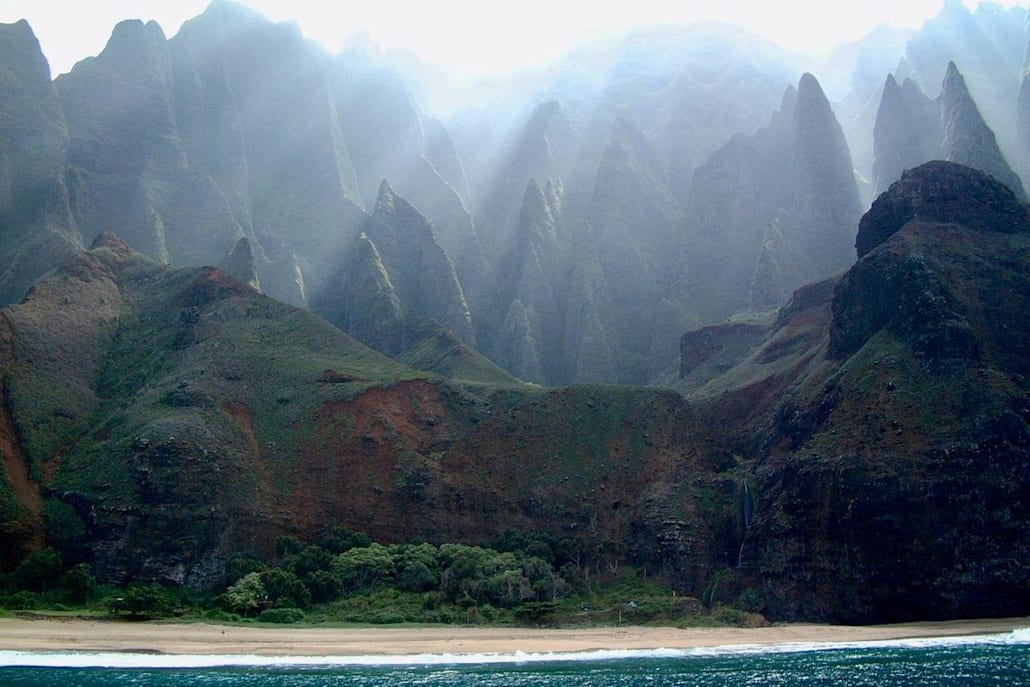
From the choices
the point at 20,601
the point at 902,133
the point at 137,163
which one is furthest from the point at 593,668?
the point at 902,133

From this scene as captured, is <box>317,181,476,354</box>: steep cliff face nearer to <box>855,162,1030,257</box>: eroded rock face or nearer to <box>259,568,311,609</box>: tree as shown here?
<box>855,162,1030,257</box>: eroded rock face

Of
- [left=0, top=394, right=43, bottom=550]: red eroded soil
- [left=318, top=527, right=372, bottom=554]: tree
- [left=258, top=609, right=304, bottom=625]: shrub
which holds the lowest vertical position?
[left=258, top=609, right=304, bottom=625]: shrub

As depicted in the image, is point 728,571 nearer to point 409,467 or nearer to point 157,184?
point 409,467

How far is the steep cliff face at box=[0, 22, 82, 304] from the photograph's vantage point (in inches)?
5069

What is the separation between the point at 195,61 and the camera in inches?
7475

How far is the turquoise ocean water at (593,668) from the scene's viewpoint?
49969 millimetres

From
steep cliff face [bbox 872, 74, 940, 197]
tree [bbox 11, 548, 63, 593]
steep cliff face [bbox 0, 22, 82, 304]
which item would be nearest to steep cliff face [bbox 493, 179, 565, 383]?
steep cliff face [bbox 872, 74, 940, 197]

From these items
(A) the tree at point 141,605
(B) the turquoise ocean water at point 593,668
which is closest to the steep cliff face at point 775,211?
(B) the turquoise ocean water at point 593,668

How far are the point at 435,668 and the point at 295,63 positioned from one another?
163 m

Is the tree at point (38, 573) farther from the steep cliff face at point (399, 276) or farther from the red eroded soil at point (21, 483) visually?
the steep cliff face at point (399, 276)

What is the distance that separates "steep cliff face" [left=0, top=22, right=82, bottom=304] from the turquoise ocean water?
81709 millimetres

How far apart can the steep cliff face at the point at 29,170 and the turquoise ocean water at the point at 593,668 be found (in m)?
81.7

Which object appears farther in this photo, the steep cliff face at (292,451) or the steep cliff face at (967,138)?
the steep cliff face at (967,138)

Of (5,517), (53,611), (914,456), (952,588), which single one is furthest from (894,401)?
(5,517)
